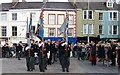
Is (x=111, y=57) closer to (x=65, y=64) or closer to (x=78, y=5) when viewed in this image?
(x=65, y=64)

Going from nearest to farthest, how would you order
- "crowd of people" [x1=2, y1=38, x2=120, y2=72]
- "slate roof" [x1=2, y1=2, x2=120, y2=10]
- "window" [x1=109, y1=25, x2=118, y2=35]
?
"crowd of people" [x1=2, y1=38, x2=120, y2=72] → "slate roof" [x1=2, y1=2, x2=120, y2=10] → "window" [x1=109, y1=25, x2=118, y2=35]

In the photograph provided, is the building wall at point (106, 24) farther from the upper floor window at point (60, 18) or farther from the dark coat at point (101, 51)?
the dark coat at point (101, 51)

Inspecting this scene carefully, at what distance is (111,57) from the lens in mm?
26547

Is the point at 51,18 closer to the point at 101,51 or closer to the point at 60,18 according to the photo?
the point at 60,18

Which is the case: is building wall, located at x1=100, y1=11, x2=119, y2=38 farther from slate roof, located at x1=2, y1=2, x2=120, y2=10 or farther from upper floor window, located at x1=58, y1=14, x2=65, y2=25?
upper floor window, located at x1=58, y1=14, x2=65, y2=25

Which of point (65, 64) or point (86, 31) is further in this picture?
point (86, 31)

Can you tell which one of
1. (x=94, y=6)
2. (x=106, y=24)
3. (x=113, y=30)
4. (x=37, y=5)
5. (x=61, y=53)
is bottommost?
(x=61, y=53)

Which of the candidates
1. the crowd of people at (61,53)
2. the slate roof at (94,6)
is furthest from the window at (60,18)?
the crowd of people at (61,53)

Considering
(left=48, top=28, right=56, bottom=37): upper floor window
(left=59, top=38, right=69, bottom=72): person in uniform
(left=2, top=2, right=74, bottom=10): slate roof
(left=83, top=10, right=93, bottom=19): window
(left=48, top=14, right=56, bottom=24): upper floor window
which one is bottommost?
(left=59, top=38, right=69, bottom=72): person in uniform

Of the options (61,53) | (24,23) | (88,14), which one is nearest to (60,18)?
(88,14)

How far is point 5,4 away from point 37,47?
50.4 meters

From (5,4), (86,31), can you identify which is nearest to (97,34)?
(86,31)

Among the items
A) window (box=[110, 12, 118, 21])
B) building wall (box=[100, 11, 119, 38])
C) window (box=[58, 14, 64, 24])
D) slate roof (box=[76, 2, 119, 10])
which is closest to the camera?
window (box=[58, 14, 64, 24])

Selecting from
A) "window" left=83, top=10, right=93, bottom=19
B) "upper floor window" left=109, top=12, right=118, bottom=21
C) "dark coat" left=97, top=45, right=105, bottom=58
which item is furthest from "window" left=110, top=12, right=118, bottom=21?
"dark coat" left=97, top=45, right=105, bottom=58
